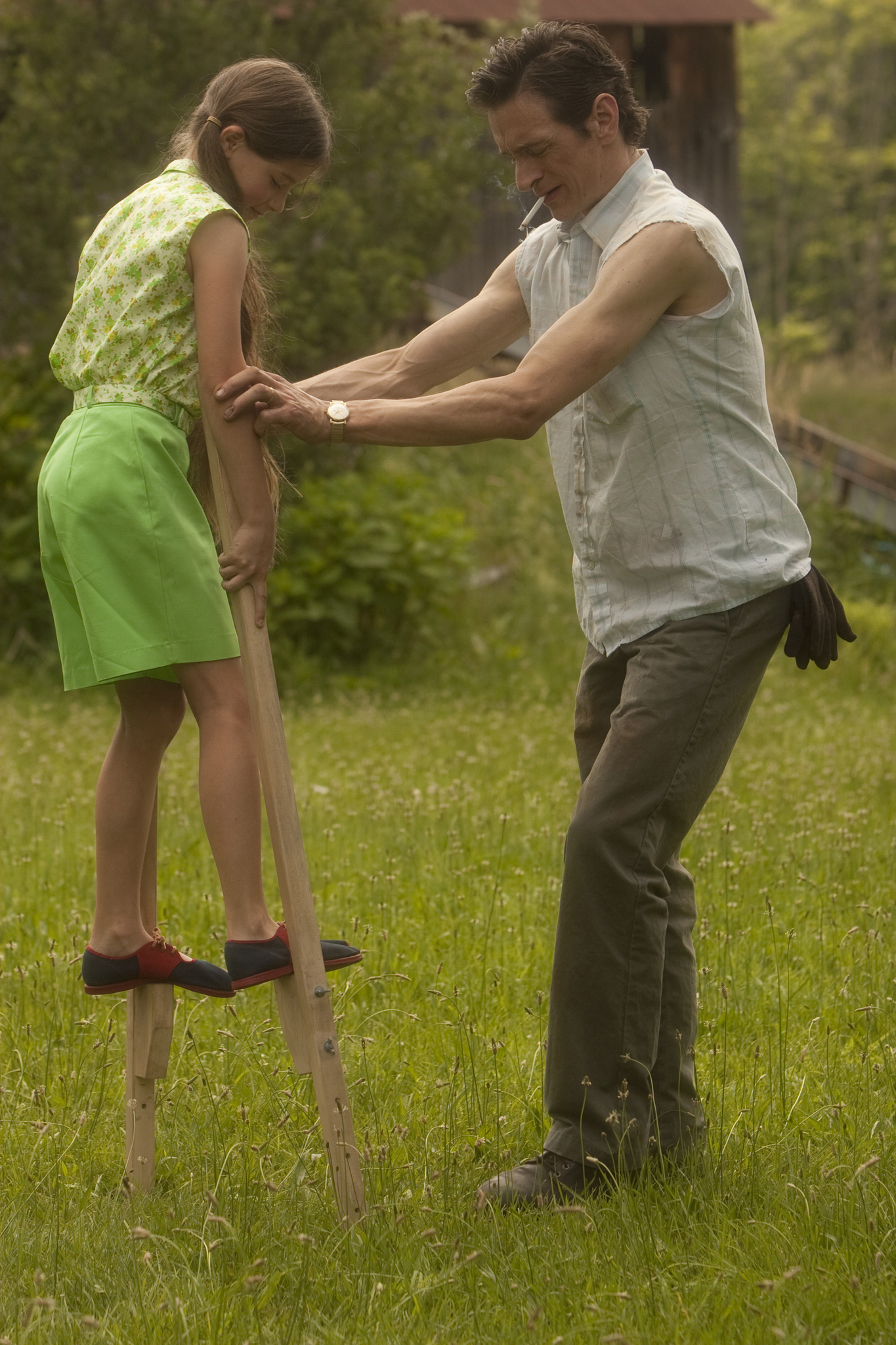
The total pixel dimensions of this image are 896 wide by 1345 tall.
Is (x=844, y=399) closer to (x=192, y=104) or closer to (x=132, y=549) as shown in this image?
(x=192, y=104)

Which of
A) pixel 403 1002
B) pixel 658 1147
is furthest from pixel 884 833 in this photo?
pixel 658 1147

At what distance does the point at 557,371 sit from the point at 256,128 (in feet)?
2.63

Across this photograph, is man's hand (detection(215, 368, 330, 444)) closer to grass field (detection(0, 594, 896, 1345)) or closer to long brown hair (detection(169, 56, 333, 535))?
long brown hair (detection(169, 56, 333, 535))

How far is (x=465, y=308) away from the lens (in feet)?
11.8

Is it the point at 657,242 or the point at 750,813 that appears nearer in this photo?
the point at 657,242

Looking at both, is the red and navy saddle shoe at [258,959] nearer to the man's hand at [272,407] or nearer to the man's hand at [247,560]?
the man's hand at [247,560]

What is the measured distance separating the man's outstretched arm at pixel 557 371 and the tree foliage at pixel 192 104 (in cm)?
732

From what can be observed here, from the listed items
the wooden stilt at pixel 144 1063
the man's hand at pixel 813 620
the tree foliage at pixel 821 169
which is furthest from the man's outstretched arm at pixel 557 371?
the tree foliage at pixel 821 169

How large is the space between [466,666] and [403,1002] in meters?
6.52

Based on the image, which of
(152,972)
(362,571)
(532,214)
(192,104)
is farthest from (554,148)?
(192,104)

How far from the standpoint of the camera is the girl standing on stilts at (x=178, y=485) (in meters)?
2.96

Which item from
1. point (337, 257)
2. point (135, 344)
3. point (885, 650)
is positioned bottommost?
point (885, 650)

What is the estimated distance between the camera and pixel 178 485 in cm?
308

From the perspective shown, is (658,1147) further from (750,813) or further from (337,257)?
(337,257)
